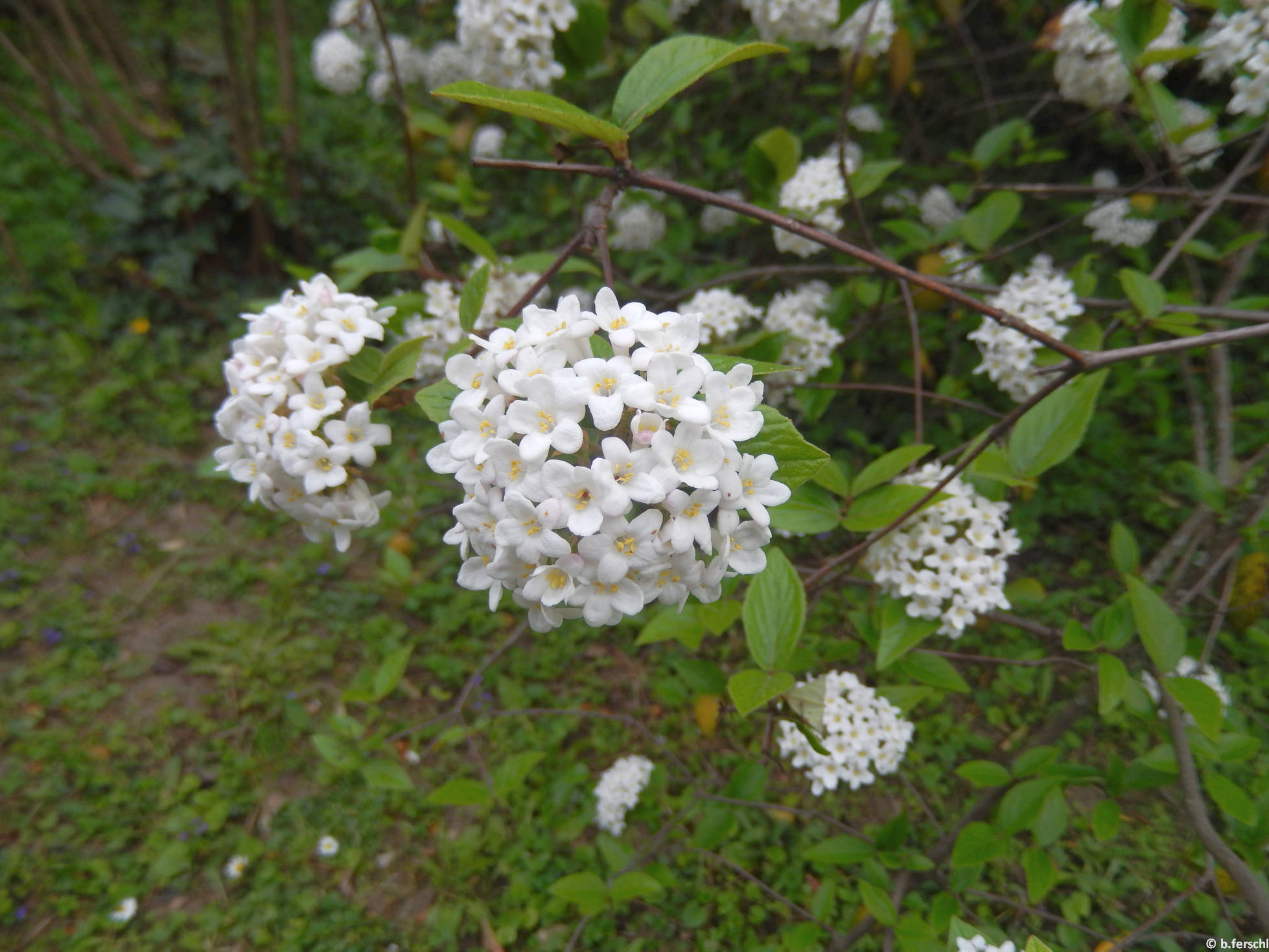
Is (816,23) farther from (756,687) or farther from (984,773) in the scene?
(984,773)

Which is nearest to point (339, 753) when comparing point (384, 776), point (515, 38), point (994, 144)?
point (384, 776)

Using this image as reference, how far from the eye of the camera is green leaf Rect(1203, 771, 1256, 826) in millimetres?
1320

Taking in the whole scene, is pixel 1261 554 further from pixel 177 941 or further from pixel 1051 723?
pixel 177 941

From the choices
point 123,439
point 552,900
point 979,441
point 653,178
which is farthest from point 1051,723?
point 123,439

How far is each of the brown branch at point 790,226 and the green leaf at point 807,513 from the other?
0.43m

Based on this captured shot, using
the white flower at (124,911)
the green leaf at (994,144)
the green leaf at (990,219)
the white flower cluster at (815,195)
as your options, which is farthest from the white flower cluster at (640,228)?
the white flower at (124,911)

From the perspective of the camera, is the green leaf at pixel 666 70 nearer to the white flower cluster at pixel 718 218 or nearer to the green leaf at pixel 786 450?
the green leaf at pixel 786 450

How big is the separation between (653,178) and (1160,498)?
105 inches

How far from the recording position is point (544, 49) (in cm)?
201

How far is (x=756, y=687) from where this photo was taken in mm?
1204

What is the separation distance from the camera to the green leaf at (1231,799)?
4.33ft

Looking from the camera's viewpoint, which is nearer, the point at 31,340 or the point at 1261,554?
the point at 1261,554

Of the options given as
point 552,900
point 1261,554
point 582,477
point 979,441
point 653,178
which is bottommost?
point 552,900

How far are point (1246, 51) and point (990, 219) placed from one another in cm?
62
